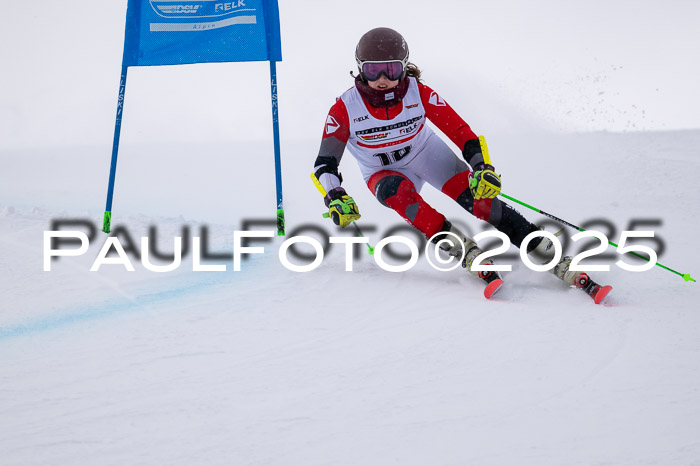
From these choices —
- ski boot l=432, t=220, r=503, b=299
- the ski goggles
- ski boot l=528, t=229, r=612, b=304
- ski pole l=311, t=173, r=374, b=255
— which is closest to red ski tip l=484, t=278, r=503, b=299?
ski boot l=432, t=220, r=503, b=299

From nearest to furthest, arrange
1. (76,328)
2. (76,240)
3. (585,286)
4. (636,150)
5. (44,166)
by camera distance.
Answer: (76,328)
(585,286)
(76,240)
(636,150)
(44,166)

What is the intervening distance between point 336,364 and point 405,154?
6.19ft

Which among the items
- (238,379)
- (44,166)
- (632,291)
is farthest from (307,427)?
(44,166)

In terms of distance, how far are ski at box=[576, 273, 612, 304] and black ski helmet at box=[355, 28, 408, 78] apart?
153cm

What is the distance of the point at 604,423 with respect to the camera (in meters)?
1.86

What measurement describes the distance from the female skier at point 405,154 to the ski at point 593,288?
7 cm

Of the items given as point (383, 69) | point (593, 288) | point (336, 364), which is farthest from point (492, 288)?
point (383, 69)

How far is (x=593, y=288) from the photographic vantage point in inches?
123

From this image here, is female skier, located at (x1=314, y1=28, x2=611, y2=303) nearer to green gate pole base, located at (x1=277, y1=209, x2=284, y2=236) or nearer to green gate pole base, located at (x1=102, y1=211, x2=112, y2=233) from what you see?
green gate pole base, located at (x1=277, y1=209, x2=284, y2=236)

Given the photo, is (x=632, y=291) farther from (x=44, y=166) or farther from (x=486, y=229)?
(x=44, y=166)

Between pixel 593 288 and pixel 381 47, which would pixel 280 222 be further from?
pixel 593 288

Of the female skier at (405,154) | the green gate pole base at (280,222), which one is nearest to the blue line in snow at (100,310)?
the female skier at (405,154)

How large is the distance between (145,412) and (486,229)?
134 inches

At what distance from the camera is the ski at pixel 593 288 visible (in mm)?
3057
